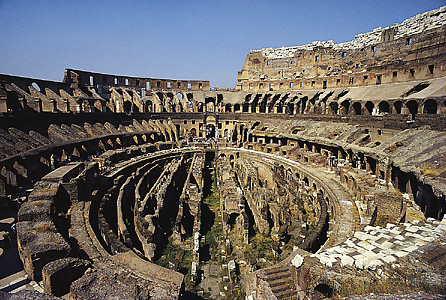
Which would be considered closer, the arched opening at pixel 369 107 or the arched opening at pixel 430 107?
the arched opening at pixel 430 107

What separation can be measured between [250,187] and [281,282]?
12.9m

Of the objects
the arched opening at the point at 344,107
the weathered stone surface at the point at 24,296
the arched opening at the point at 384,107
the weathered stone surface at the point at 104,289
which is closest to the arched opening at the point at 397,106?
the arched opening at the point at 384,107

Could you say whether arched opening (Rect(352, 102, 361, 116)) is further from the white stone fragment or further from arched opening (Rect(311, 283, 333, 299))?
arched opening (Rect(311, 283, 333, 299))

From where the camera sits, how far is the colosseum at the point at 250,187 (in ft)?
24.2

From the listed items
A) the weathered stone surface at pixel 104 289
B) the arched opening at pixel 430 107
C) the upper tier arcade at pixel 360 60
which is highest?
the upper tier arcade at pixel 360 60

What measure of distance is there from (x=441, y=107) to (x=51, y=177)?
25.9m

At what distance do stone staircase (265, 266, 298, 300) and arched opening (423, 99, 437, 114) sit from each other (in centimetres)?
2122

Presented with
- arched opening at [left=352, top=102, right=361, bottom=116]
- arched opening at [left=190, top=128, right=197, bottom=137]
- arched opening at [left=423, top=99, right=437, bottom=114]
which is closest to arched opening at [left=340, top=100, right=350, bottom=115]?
arched opening at [left=352, top=102, right=361, bottom=116]

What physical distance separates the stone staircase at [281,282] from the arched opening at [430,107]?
69.6 feet

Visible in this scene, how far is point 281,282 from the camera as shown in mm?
7625

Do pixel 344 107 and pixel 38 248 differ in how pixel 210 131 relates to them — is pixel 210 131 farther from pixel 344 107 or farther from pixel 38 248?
pixel 38 248

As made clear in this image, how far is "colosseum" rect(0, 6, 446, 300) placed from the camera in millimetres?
7371

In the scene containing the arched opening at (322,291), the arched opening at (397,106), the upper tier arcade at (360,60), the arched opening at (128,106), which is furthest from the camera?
the arched opening at (128,106)

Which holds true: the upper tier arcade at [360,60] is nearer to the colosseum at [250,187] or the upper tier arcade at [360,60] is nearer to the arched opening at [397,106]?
the colosseum at [250,187]
